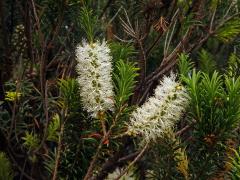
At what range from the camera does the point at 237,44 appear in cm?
198

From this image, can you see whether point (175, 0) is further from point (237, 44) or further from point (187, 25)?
point (237, 44)

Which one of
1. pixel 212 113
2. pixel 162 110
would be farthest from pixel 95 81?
pixel 212 113

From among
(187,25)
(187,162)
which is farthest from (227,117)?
(187,25)

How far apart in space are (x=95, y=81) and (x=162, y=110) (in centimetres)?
21

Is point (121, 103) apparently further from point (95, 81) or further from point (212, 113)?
point (212, 113)

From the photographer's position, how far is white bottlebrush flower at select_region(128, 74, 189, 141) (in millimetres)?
1294

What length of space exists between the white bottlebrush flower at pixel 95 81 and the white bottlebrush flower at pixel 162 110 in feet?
0.32

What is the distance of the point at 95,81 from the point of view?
1344 mm

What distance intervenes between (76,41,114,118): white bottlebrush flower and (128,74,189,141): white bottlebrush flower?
98 mm

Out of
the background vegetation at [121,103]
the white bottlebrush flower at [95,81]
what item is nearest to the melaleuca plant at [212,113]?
the background vegetation at [121,103]

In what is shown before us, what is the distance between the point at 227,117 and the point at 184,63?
217 mm

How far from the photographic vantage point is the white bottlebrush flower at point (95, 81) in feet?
4.40

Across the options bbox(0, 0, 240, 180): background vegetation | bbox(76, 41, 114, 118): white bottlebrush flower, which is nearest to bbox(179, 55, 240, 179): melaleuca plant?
bbox(0, 0, 240, 180): background vegetation

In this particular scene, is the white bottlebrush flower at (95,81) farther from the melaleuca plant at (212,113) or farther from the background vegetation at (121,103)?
the melaleuca plant at (212,113)
